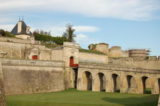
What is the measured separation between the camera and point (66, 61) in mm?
43188

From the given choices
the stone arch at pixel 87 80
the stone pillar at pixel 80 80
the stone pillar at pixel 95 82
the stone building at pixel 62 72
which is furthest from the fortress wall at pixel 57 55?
the stone pillar at pixel 95 82

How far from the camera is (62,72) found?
41.9m

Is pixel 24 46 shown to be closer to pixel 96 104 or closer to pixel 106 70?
pixel 106 70

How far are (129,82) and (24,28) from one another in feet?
65.0

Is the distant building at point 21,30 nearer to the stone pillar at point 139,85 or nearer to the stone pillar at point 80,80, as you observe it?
the stone pillar at point 80,80

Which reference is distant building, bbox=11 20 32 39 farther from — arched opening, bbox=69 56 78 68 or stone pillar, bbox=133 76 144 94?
stone pillar, bbox=133 76 144 94

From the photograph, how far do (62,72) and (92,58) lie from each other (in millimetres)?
10318

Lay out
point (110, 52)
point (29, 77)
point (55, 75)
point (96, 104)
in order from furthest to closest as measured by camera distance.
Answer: point (110, 52), point (55, 75), point (29, 77), point (96, 104)

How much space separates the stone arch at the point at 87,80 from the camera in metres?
43.3

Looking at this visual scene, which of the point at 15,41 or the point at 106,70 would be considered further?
the point at 15,41

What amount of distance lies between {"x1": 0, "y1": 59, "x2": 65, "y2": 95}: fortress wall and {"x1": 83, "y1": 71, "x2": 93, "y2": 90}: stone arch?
326 centimetres

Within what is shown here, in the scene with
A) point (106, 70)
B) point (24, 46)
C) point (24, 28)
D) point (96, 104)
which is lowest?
point (96, 104)

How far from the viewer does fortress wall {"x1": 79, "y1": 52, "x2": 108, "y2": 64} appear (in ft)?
159

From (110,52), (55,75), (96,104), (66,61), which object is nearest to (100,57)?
(110,52)
